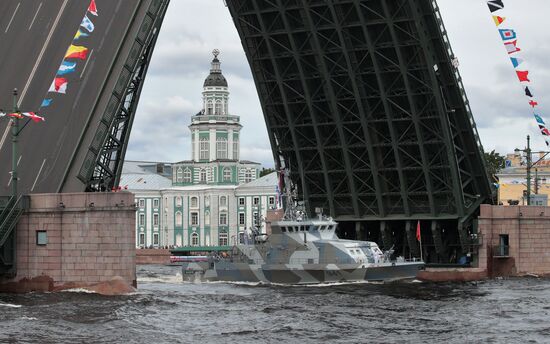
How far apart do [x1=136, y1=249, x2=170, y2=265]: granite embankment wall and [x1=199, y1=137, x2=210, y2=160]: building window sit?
24.6m

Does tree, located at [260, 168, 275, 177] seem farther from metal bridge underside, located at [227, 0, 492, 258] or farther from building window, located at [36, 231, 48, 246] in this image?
building window, located at [36, 231, 48, 246]

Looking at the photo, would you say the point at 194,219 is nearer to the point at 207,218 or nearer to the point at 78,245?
the point at 207,218

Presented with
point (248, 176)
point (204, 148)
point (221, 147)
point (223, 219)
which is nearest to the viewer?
point (223, 219)

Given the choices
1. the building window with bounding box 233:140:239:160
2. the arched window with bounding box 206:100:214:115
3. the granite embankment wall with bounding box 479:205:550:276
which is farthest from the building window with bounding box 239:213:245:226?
the granite embankment wall with bounding box 479:205:550:276

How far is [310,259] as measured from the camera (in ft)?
172

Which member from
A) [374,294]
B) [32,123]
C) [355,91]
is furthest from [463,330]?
[355,91]

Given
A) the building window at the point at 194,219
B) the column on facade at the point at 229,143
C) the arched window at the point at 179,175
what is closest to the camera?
the building window at the point at 194,219

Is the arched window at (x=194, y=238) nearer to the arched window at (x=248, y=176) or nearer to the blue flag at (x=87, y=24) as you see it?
the arched window at (x=248, y=176)

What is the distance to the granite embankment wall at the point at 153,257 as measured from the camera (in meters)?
98.9

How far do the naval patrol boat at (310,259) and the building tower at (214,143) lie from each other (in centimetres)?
6965

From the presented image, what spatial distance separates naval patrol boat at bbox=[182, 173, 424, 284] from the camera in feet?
170

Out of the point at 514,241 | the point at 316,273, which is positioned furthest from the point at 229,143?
the point at 316,273

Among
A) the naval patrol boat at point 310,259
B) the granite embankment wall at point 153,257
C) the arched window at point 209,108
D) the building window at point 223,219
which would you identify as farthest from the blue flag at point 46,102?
the arched window at point 209,108

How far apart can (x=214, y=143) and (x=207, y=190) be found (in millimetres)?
5021
